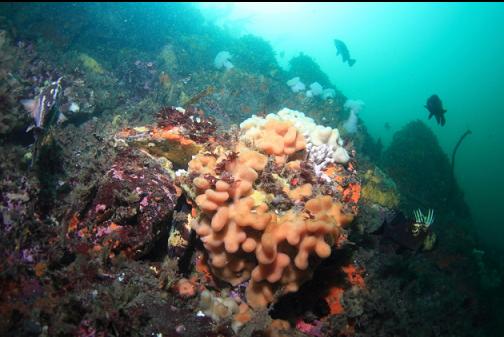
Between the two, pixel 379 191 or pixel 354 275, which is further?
pixel 379 191

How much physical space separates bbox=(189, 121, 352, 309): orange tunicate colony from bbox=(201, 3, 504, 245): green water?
50360 millimetres

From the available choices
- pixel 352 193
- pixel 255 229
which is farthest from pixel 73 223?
pixel 352 193

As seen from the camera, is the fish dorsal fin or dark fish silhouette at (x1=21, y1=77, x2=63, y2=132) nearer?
dark fish silhouette at (x1=21, y1=77, x2=63, y2=132)

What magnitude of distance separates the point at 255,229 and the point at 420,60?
160050 mm

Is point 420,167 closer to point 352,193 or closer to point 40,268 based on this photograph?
point 352,193

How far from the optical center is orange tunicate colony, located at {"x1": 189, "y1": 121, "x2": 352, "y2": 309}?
315 centimetres

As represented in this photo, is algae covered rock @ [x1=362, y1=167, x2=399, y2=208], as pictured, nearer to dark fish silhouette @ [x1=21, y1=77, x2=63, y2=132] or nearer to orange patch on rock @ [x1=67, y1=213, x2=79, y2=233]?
orange patch on rock @ [x1=67, y1=213, x2=79, y2=233]

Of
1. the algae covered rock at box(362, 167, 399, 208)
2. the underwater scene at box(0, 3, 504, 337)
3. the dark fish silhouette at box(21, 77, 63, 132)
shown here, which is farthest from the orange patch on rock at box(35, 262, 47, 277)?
the algae covered rock at box(362, 167, 399, 208)

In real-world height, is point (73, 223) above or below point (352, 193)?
above

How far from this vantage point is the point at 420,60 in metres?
135

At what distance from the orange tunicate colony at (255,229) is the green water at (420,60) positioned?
5036 cm

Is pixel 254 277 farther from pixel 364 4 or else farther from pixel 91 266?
pixel 364 4

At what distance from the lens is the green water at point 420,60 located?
77688 millimetres

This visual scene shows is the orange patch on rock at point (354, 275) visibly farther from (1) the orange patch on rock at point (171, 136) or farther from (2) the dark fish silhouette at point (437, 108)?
(2) the dark fish silhouette at point (437, 108)
